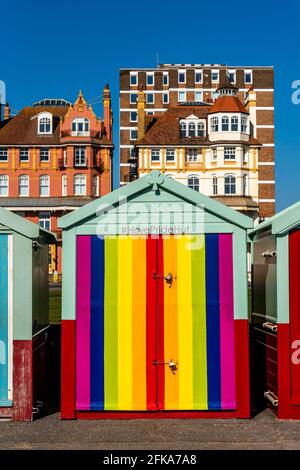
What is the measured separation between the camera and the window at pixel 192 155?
66.5m

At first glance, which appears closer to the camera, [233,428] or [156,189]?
[233,428]

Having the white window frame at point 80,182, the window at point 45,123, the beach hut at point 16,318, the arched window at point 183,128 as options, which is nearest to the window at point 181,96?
the arched window at point 183,128

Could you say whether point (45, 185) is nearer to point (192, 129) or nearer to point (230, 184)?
point (192, 129)

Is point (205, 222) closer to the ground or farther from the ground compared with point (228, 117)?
closer to the ground

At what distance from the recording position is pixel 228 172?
2569 inches

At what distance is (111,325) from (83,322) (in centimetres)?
42

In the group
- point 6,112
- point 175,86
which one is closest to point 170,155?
point 6,112

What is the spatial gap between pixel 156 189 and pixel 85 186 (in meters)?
55.0

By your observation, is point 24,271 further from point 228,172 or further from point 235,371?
point 228,172

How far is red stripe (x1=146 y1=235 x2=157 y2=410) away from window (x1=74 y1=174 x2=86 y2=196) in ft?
181

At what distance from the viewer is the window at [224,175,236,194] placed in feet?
214

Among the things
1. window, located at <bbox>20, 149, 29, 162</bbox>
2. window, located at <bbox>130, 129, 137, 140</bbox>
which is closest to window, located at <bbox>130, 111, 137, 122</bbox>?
window, located at <bbox>130, 129, 137, 140</bbox>

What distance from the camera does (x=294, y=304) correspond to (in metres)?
9.71
